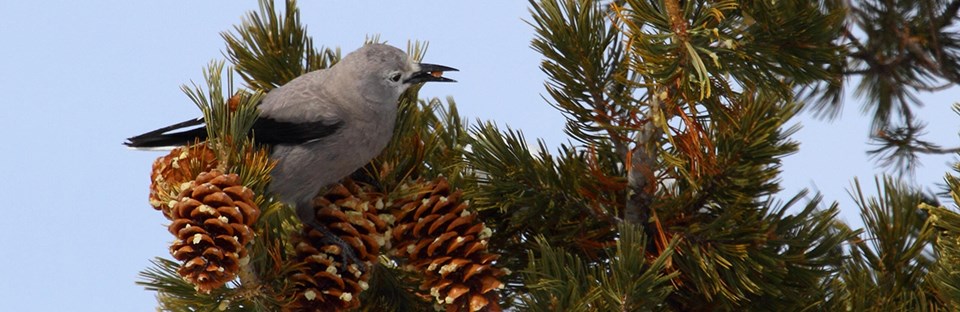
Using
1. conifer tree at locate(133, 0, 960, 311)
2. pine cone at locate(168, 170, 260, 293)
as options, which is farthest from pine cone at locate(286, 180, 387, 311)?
pine cone at locate(168, 170, 260, 293)

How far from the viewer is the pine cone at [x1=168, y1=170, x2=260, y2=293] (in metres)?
1.55

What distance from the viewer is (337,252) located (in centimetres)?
175

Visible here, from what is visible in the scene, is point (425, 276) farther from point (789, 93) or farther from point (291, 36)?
point (789, 93)

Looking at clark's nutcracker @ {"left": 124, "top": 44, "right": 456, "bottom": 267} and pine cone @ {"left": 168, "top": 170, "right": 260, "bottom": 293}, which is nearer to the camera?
pine cone @ {"left": 168, "top": 170, "right": 260, "bottom": 293}

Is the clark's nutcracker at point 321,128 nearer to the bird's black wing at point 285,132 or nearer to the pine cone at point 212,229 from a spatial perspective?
the bird's black wing at point 285,132

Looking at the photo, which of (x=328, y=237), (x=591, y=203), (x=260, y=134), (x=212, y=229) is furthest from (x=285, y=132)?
(x=591, y=203)

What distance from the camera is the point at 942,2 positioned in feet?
10.0

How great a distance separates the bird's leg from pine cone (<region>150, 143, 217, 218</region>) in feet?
0.77

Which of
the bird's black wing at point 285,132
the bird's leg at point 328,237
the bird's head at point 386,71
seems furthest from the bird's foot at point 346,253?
the bird's head at point 386,71

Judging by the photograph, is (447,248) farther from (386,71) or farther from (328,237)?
(386,71)

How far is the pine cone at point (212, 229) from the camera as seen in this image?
5.07 ft

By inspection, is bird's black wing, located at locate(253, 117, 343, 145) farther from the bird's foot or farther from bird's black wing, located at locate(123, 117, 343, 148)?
the bird's foot

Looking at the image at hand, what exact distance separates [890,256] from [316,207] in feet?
3.35

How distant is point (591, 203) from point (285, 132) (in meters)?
0.53
